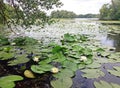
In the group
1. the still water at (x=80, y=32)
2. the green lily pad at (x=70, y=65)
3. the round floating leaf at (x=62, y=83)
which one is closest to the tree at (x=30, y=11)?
the still water at (x=80, y=32)

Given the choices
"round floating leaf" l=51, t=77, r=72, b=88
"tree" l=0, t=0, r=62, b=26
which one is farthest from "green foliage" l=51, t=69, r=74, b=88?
"tree" l=0, t=0, r=62, b=26

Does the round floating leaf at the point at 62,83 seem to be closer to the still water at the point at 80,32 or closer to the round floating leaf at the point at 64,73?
the round floating leaf at the point at 64,73

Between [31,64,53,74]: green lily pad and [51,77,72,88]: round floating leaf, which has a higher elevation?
[31,64,53,74]: green lily pad

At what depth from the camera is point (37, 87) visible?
185 cm

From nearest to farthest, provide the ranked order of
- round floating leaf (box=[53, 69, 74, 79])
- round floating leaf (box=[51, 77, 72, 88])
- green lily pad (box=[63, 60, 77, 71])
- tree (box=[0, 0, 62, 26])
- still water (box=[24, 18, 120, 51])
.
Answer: round floating leaf (box=[51, 77, 72, 88]), round floating leaf (box=[53, 69, 74, 79]), green lily pad (box=[63, 60, 77, 71]), tree (box=[0, 0, 62, 26]), still water (box=[24, 18, 120, 51])

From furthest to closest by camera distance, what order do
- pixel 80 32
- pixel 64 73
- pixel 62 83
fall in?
pixel 80 32 < pixel 64 73 < pixel 62 83

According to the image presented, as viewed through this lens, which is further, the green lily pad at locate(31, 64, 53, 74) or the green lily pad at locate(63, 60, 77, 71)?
the green lily pad at locate(63, 60, 77, 71)

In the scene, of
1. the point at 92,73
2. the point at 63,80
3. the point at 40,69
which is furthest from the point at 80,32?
the point at 63,80

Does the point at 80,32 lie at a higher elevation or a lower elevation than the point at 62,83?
lower

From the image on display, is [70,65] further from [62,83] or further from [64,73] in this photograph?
[62,83]

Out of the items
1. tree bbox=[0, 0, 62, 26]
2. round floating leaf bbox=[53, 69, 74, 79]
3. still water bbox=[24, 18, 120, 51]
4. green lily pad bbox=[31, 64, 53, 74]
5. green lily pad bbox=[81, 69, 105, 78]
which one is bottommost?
still water bbox=[24, 18, 120, 51]

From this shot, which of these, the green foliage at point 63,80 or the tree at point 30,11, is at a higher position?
the tree at point 30,11

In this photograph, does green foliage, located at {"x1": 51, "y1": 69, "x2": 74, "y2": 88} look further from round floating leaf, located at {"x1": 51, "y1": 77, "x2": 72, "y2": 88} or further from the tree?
the tree

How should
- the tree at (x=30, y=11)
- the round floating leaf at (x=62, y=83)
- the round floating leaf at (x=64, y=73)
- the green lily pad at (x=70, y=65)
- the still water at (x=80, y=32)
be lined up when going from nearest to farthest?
the round floating leaf at (x=62, y=83)
the round floating leaf at (x=64, y=73)
the green lily pad at (x=70, y=65)
the tree at (x=30, y=11)
the still water at (x=80, y=32)
